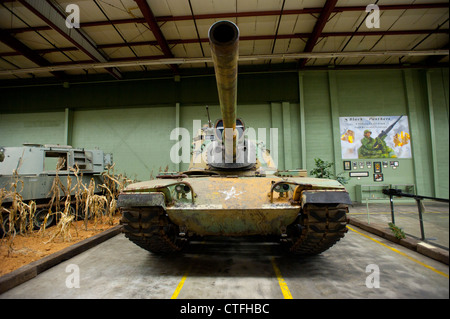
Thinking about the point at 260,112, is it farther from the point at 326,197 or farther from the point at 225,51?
the point at 225,51

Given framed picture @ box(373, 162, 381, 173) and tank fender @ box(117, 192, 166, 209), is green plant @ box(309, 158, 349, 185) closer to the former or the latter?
framed picture @ box(373, 162, 381, 173)

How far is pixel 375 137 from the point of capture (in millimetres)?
10445

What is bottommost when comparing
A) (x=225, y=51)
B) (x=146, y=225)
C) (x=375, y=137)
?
(x=146, y=225)

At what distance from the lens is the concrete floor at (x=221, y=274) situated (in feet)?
9.18

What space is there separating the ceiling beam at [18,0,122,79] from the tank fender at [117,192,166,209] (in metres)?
7.80

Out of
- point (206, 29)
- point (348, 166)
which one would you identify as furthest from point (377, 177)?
point (206, 29)

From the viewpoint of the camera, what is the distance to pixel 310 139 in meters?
10.9

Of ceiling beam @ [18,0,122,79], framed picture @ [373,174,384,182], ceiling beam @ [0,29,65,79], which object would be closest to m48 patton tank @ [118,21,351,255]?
ceiling beam @ [18,0,122,79]

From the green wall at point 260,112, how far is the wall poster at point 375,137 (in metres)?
0.27

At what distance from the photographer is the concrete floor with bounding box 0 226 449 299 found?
9.18 feet

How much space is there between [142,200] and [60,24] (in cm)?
848

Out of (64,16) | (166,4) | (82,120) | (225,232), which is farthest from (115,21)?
(225,232)

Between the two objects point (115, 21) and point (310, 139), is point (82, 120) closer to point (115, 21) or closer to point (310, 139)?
point (115, 21)
